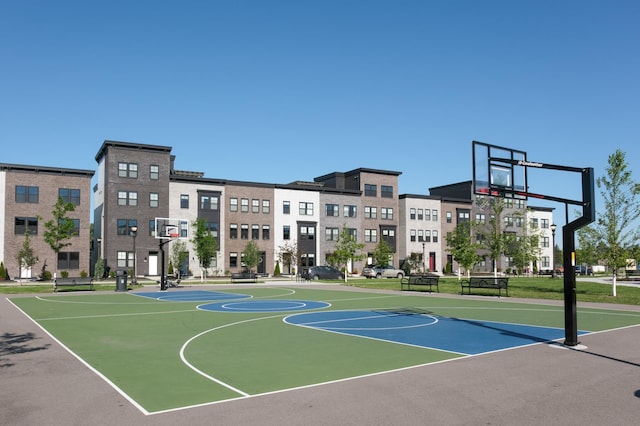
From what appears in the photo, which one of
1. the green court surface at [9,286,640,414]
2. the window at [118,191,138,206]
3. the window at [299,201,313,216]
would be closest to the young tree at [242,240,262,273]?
the window at [299,201,313,216]

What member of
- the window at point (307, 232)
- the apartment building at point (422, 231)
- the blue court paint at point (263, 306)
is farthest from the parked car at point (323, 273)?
the blue court paint at point (263, 306)

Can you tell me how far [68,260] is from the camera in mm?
58406

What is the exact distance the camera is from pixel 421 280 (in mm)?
37219

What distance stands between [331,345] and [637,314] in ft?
46.5

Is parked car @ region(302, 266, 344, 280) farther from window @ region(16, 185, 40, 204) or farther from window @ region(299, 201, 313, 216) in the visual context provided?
window @ region(16, 185, 40, 204)

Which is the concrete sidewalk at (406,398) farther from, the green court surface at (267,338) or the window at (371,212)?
the window at (371,212)

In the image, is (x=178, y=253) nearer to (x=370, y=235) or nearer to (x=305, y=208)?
(x=305, y=208)

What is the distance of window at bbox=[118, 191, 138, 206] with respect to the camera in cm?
6075

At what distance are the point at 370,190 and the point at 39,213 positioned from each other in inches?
1647

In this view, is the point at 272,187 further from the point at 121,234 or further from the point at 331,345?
the point at 331,345

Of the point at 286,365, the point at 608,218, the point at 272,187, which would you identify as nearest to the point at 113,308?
the point at 286,365

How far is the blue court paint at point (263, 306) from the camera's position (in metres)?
23.6

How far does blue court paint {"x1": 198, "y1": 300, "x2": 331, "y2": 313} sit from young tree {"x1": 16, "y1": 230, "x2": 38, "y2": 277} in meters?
34.3

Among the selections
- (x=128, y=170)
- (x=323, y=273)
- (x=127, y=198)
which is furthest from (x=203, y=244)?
(x=323, y=273)
